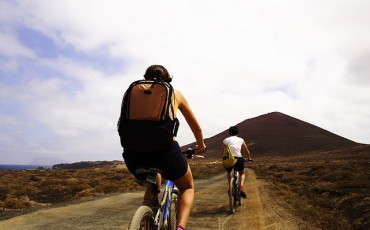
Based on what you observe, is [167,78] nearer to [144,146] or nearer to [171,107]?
[171,107]

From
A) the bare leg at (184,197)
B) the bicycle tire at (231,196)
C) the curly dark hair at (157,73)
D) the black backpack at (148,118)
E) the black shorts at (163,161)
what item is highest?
the curly dark hair at (157,73)

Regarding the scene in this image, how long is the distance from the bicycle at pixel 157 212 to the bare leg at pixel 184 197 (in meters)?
0.17

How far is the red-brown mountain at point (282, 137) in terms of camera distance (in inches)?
4776

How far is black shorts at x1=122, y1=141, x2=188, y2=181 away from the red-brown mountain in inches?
4676

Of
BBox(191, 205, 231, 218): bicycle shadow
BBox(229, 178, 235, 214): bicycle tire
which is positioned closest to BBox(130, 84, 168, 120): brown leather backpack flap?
BBox(191, 205, 231, 218): bicycle shadow

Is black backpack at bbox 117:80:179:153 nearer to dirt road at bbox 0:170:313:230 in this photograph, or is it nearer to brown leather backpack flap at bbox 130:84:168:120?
brown leather backpack flap at bbox 130:84:168:120

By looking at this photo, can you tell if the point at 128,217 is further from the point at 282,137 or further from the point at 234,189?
the point at 282,137

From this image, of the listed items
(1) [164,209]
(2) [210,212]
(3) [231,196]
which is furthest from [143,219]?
(2) [210,212]

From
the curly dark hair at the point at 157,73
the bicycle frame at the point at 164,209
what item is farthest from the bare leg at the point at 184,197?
the curly dark hair at the point at 157,73

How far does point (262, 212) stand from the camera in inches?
359

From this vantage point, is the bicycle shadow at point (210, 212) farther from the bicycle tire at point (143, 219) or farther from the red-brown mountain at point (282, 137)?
the red-brown mountain at point (282, 137)

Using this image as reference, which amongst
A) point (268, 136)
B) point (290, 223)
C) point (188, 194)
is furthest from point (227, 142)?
point (268, 136)

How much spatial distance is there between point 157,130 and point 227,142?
6.55m

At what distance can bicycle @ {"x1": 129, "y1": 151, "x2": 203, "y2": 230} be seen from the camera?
131 inches
